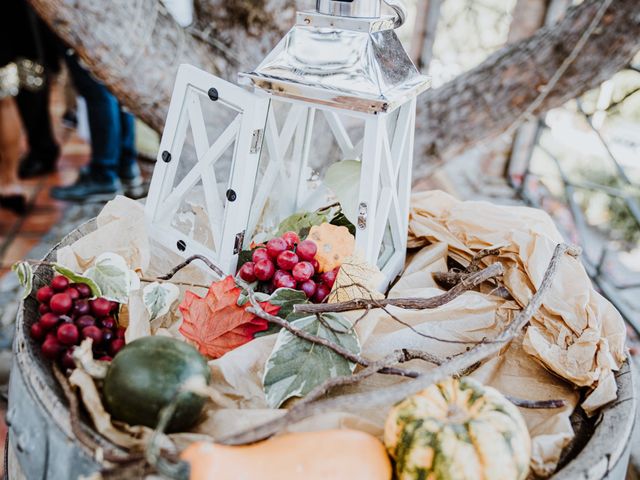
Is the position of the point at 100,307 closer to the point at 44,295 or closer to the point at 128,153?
the point at 44,295

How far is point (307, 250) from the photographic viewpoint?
1068 mm

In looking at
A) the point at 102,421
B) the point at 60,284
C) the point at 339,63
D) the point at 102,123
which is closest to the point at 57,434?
the point at 102,421

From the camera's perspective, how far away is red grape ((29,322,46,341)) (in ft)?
3.00

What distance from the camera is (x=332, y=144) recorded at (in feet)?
6.22

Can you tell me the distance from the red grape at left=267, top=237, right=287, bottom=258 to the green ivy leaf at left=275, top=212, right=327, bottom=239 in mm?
119

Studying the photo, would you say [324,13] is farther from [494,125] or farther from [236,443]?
[494,125]

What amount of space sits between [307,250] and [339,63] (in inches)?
12.8

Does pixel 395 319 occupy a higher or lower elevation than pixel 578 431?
higher

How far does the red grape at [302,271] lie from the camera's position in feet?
3.43

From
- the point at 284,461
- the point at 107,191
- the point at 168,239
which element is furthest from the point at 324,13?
the point at 107,191

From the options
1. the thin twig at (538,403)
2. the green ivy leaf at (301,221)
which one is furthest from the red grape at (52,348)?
the thin twig at (538,403)

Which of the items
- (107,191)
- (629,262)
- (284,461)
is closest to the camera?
(284,461)

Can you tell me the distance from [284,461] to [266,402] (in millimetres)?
170

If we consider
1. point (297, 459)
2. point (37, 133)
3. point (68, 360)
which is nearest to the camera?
point (297, 459)
